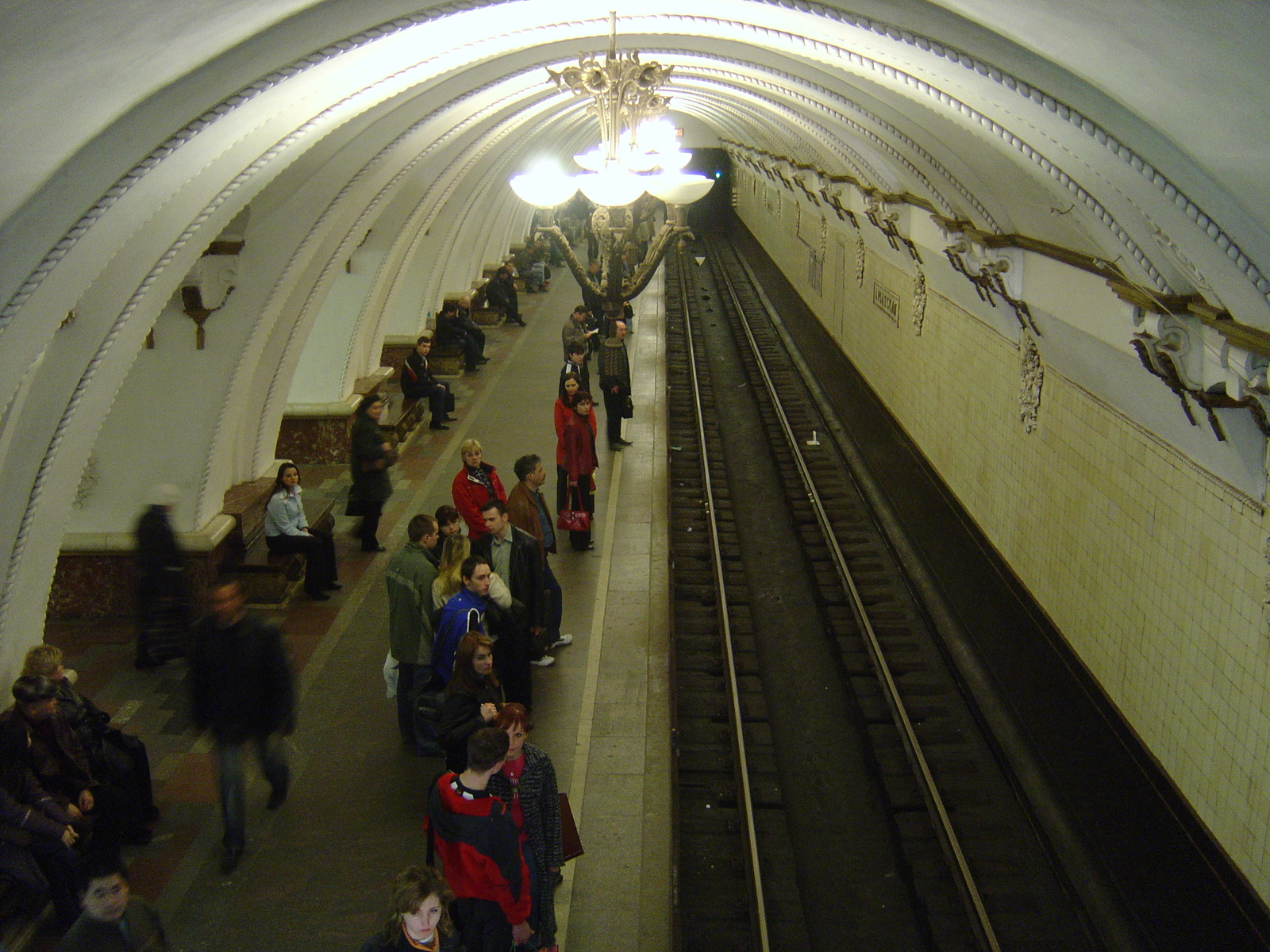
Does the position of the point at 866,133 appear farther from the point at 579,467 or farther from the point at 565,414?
the point at 579,467

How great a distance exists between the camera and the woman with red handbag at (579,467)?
9281mm

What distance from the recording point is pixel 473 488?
7.69 meters

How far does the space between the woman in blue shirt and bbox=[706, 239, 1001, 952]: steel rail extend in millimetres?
4194

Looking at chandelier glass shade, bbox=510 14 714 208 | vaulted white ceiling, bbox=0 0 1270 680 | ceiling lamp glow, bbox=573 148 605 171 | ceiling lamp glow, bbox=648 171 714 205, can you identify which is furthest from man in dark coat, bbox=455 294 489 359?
ceiling lamp glow, bbox=573 148 605 171

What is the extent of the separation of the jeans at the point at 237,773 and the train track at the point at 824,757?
6.85 ft

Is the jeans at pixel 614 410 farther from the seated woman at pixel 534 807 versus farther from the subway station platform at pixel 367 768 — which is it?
the seated woman at pixel 534 807

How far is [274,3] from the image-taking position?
153 inches

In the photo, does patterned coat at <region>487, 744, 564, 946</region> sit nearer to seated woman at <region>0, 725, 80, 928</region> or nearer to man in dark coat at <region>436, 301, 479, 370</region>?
seated woman at <region>0, 725, 80, 928</region>

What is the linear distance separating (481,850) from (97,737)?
7.79ft

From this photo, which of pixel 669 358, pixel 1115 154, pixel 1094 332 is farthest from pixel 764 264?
pixel 1115 154

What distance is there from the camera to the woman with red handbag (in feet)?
30.5

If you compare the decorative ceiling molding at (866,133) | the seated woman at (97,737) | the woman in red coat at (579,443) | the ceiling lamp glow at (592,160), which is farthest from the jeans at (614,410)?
the seated woman at (97,737)

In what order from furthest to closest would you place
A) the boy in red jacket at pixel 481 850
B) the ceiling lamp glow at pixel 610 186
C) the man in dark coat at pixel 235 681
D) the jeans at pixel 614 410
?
the jeans at pixel 614 410 < the ceiling lamp glow at pixel 610 186 < the man in dark coat at pixel 235 681 < the boy in red jacket at pixel 481 850

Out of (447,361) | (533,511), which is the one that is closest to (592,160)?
(533,511)
